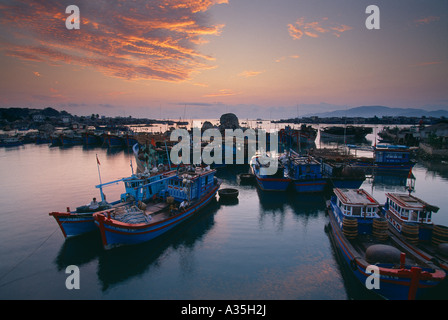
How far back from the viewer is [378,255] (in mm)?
13508

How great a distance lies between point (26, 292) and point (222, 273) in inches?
518

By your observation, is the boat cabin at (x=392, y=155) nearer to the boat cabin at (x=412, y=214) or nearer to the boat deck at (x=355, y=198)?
the boat deck at (x=355, y=198)

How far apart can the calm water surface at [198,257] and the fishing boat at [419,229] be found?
2.28 m

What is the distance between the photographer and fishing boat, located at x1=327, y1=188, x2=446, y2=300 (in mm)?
12094

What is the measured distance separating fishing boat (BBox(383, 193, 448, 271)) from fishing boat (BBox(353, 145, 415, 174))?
103 ft

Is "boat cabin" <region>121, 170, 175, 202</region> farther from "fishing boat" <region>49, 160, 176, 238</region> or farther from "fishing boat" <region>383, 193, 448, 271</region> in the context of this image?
"fishing boat" <region>383, 193, 448, 271</region>

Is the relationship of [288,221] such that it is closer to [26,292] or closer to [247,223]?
[247,223]

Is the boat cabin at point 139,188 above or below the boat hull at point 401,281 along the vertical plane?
above

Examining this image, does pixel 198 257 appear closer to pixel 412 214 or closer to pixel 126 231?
pixel 126 231

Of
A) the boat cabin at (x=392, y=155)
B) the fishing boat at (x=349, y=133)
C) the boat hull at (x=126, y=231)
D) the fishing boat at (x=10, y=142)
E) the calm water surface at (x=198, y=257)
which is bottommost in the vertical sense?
the calm water surface at (x=198, y=257)

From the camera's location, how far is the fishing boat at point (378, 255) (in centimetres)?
1209

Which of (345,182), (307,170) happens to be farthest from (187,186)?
(345,182)

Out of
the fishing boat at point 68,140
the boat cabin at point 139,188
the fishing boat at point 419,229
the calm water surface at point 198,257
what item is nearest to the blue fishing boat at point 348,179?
the calm water surface at point 198,257

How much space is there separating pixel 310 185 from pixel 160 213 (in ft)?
75.2
